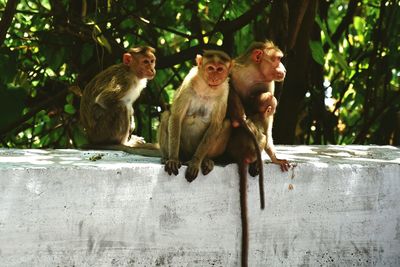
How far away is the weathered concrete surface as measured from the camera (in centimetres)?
351

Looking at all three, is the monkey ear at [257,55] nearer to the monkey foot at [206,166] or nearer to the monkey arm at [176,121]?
the monkey arm at [176,121]

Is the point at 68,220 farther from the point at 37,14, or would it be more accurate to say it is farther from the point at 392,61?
the point at 392,61

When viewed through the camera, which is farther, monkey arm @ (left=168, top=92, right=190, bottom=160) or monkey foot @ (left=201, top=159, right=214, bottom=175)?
monkey arm @ (left=168, top=92, right=190, bottom=160)

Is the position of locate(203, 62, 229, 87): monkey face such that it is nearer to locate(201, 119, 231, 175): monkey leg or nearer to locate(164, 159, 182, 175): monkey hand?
locate(201, 119, 231, 175): monkey leg

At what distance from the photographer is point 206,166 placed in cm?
388

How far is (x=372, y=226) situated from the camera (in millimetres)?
4246

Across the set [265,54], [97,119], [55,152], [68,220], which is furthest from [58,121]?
[68,220]

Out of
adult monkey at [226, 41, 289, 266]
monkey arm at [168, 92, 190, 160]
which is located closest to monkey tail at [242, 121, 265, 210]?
adult monkey at [226, 41, 289, 266]

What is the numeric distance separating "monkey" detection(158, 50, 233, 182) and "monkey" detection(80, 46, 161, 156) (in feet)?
4.50

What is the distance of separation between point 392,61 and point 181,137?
9.38ft

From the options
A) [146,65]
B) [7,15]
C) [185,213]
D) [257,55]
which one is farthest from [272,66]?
[7,15]

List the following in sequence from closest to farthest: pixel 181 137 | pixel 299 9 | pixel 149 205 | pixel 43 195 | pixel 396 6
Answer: pixel 43 195 < pixel 149 205 < pixel 181 137 < pixel 299 9 < pixel 396 6

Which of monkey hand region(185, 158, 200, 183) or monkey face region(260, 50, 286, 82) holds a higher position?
monkey face region(260, 50, 286, 82)

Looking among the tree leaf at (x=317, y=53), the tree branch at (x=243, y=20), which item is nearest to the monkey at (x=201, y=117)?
the tree leaf at (x=317, y=53)
